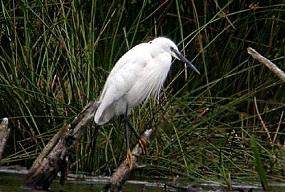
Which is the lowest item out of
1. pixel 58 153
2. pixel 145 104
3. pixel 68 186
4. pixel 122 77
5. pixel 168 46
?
pixel 68 186

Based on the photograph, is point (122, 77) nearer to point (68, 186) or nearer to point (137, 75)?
point (137, 75)

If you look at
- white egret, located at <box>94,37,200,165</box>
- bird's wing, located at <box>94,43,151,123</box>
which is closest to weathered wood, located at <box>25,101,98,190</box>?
bird's wing, located at <box>94,43,151,123</box>

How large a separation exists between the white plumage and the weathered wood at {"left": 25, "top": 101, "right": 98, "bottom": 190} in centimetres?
85

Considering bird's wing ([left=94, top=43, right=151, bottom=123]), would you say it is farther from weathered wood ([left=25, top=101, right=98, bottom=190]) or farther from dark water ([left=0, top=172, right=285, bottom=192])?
weathered wood ([left=25, top=101, right=98, bottom=190])

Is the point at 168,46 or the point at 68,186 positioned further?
the point at 168,46

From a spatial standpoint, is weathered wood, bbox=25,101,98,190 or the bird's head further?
the bird's head

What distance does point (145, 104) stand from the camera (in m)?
7.30

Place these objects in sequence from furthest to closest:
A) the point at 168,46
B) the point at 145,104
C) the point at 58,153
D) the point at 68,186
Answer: the point at 145,104, the point at 168,46, the point at 68,186, the point at 58,153

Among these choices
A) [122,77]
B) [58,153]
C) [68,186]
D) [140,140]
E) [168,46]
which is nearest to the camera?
[58,153]

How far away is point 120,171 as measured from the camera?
17.7 feet

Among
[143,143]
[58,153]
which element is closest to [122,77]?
[143,143]

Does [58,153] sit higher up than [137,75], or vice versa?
[137,75]

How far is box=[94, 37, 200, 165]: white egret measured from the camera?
6594mm

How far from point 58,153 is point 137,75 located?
54.1 inches
